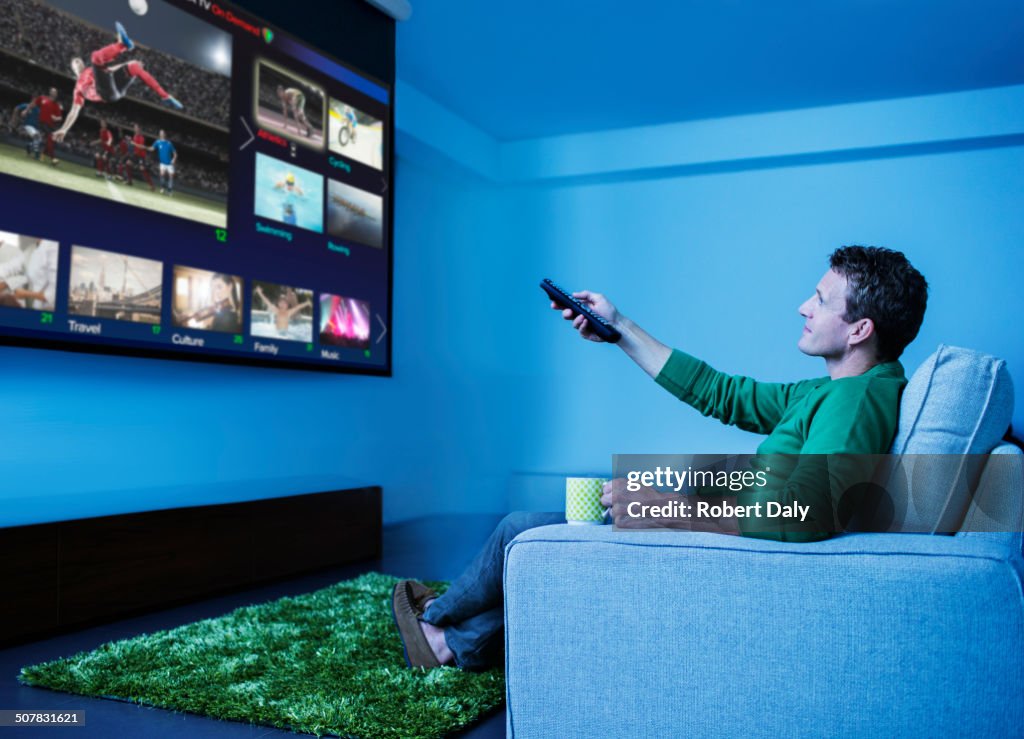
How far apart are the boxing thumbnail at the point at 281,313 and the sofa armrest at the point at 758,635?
205cm

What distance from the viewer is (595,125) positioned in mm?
5516

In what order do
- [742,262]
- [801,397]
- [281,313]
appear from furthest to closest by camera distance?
[742,262] < [281,313] < [801,397]

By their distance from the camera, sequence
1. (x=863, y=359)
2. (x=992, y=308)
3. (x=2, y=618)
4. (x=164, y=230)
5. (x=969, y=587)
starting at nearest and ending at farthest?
(x=969, y=587) → (x=863, y=359) → (x=2, y=618) → (x=164, y=230) → (x=992, y=308)

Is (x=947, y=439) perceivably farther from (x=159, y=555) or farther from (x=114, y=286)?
(x=159, y=555)

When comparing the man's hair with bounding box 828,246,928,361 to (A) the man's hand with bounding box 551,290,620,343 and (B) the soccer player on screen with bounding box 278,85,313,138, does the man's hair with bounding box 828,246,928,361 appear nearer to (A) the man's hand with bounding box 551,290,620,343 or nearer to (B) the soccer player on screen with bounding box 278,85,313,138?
(A) the man's hand with bounding box 551,290,620,343

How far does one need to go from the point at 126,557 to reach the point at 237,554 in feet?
1.69

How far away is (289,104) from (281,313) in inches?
31.7

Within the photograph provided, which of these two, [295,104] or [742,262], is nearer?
[295,104]

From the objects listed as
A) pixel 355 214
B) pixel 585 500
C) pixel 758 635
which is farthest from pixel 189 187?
pixel 758 635

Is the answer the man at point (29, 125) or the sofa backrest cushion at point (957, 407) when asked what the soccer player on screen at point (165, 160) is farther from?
the sofa backrest cushion at point (957, 407)

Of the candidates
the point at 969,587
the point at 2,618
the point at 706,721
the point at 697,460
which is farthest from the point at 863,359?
the point at 697,460

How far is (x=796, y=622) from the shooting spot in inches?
45.8

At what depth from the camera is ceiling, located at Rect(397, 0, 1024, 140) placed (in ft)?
13.0

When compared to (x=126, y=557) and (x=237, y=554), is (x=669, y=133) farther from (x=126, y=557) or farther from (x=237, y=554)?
(x=126, y=557)
